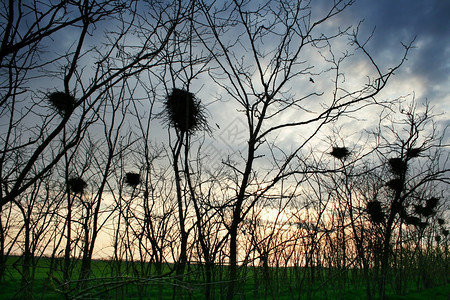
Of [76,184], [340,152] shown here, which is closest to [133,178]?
[76,184]

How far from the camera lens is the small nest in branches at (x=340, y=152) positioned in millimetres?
7371

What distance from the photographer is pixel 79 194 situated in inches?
335

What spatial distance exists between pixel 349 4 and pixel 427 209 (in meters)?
10.3

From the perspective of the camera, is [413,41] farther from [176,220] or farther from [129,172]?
[129,172]

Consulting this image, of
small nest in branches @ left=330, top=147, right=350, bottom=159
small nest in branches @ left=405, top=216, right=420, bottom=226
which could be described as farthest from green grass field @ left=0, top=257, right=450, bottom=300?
small nest in branches @ left=330, top=147, right=350, bottom=159

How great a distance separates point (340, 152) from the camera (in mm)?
7398

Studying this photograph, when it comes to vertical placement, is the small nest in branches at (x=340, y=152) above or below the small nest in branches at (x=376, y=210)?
above

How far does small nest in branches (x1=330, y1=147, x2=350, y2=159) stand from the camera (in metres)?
7.37

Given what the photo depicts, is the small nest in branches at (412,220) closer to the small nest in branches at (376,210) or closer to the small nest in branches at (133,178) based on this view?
the small nest in branches at (376,210)

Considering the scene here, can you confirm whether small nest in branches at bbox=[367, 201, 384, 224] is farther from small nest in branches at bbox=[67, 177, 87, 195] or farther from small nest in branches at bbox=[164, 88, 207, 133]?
small nest in branches at bbox=[67, 177, 87, 195]

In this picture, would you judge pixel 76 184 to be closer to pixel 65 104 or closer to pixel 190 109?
pixel 190 109

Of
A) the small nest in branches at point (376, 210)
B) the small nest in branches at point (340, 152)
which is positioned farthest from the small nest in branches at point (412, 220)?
Answer: the small nest in branches at point (340, 152)

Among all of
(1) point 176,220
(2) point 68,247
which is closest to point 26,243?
(2) point 68,247

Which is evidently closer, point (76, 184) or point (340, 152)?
point (340, 152)
